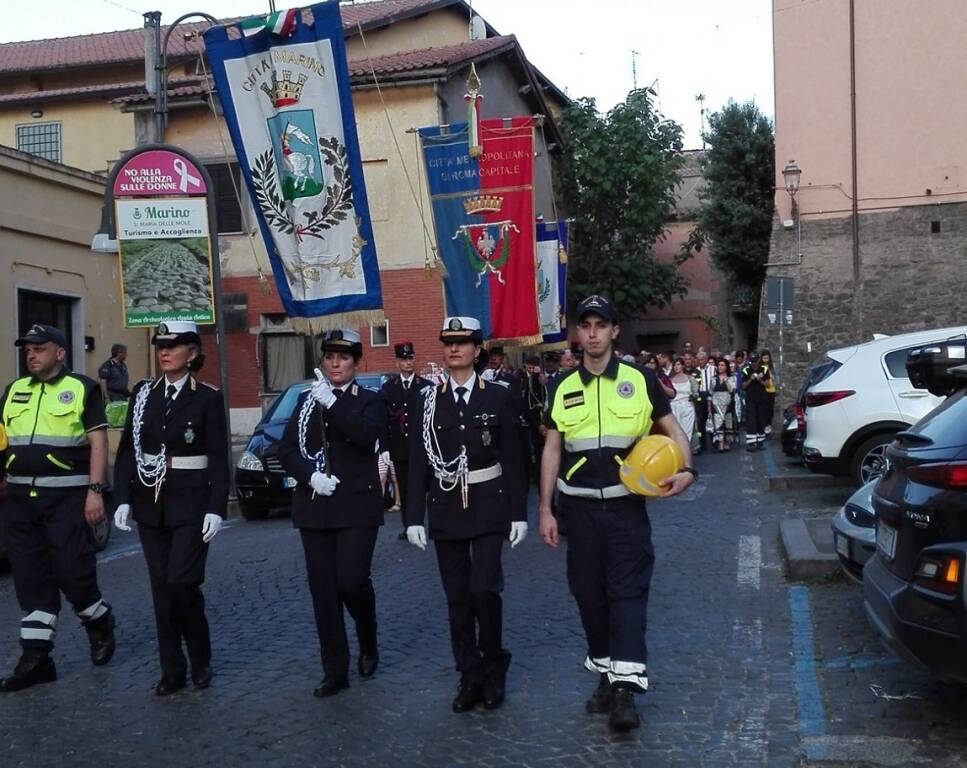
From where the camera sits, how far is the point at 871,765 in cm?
519

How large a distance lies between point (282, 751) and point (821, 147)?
25743 mm

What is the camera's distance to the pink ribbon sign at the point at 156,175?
637 inches

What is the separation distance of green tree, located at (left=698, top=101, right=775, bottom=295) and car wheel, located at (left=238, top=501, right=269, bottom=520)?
25776 mm

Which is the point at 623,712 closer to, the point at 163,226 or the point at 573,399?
the point at 573,399

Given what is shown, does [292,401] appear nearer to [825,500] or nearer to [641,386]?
[825,500]

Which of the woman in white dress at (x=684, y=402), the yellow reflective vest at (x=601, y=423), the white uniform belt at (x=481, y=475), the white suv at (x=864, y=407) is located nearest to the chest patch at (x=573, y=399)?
the yellow reflective vest at (x=601, y=423)

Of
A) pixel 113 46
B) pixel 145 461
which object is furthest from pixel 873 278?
pixel 145 461

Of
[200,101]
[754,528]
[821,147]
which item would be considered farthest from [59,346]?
[821,147]

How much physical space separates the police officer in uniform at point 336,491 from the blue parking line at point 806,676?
2313 mm

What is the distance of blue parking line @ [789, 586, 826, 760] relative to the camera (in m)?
5.69

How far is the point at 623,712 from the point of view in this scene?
5695mm

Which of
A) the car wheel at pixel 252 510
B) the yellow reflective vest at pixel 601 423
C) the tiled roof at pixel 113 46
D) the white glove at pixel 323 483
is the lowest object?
the car wheel at pixel 252 510

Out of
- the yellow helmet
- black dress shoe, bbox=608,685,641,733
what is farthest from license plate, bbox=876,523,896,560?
black dress shoe, bbox=608,685,641,733

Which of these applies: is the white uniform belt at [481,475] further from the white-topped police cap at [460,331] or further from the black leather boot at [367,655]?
the black leather boot at [367,655]
